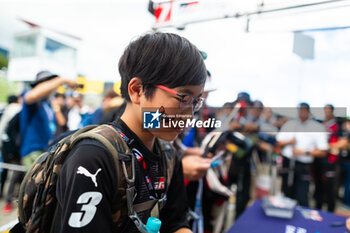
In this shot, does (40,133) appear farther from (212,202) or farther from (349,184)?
(349,184)

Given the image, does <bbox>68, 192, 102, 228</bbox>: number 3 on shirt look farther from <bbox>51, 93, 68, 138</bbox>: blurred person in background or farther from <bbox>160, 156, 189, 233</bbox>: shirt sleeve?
<bbox>51, 93, 68, 138</bbox>: blurred person in background

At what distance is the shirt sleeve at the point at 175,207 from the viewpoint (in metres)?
0.99

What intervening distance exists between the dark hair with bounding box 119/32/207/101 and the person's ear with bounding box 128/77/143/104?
0.06ft

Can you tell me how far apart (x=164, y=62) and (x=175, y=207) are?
25.6 inches

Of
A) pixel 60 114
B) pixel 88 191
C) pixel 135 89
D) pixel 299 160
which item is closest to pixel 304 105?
pixel 135 89

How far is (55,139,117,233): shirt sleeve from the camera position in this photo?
0.59 metres

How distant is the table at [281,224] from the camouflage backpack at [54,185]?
2.67 feet

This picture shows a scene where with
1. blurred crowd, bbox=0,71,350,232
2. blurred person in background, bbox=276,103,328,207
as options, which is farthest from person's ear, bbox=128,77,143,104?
blurred person in background, bbox=276,103,328,207

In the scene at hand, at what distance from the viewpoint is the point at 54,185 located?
701 mm

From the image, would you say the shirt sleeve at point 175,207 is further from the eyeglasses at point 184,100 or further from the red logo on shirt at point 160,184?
the eyeglasses at point 184,100

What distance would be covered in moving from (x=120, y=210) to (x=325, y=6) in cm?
110

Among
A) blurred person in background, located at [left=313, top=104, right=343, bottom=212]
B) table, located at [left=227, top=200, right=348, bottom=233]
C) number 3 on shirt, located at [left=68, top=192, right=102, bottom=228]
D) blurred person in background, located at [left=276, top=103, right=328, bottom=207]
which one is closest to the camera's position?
number 3 on shirt, located at [left=68, top=192, right=102, bottom=228]

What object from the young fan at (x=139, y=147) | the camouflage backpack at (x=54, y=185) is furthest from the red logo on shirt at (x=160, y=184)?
the camouflage backpack at (x=54, y=185)

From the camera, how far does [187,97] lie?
0.75 m
